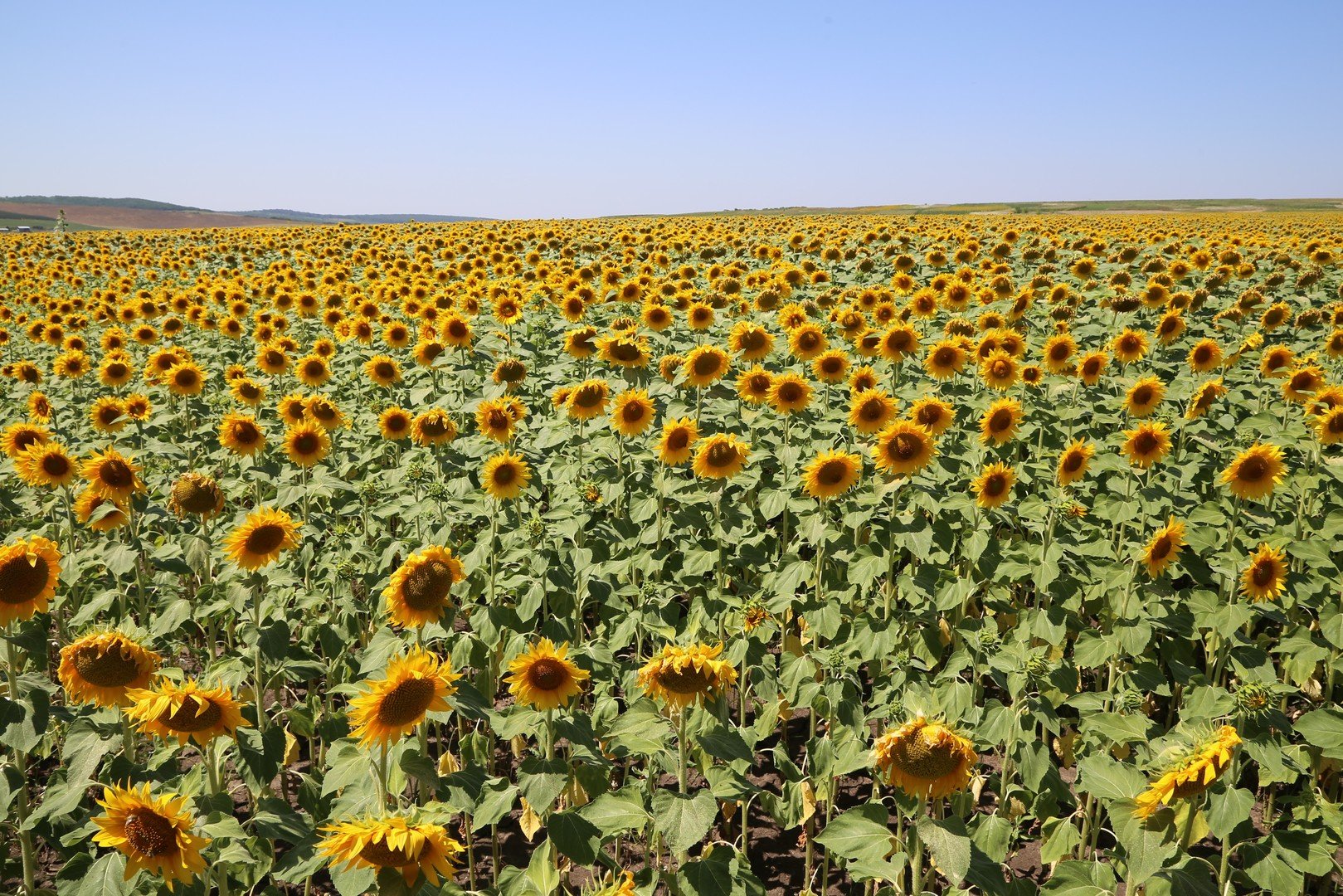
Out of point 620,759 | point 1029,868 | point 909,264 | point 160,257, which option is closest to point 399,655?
point 620,759

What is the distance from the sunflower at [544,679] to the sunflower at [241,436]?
354 centimetres

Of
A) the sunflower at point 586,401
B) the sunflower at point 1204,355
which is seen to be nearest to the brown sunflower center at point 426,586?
the sunflower at point 586,401

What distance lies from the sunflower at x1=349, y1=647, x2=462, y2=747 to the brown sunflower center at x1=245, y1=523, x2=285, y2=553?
1342 millimetres

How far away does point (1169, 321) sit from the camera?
778 cm

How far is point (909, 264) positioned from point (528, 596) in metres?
9.67

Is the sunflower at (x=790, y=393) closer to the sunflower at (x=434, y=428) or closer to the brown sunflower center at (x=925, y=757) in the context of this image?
the sunflower at (x=434, y=428)

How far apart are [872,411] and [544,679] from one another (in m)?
3.15

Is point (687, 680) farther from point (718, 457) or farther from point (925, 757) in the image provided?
point (718, 457)

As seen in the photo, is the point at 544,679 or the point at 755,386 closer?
the point at 544,679

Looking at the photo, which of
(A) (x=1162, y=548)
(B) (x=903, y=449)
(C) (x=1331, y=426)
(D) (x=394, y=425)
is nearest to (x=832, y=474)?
(B) (x=903, y=449)

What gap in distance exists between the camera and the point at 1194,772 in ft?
8.01

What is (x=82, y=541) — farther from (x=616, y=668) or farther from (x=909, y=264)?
(x=909, y=264)

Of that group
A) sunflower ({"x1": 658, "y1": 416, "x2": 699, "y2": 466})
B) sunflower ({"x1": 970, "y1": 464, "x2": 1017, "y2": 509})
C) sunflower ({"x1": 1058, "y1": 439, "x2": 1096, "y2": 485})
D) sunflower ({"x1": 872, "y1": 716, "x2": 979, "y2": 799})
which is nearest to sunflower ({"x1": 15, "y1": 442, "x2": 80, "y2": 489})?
sunflower ({"x1": 658, "y1": 416, "x2": 699, "y2": 466})

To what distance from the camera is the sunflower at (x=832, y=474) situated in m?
4.72
